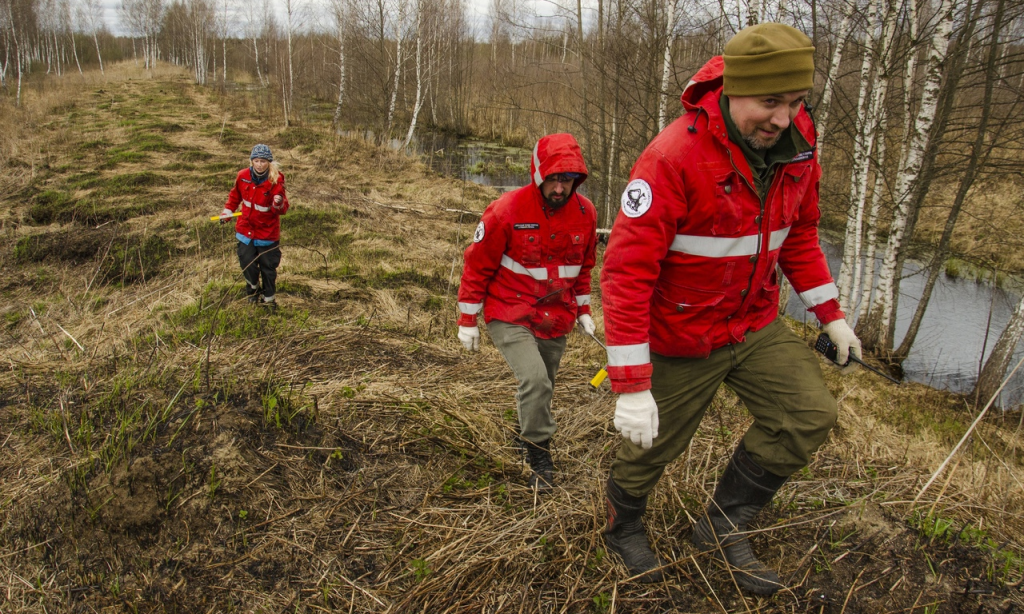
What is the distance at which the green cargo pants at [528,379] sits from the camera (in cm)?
284

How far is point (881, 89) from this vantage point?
671 cm

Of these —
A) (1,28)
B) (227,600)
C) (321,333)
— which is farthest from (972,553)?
Answer: (1,28)

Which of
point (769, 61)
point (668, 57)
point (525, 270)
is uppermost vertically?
point (668, 57)

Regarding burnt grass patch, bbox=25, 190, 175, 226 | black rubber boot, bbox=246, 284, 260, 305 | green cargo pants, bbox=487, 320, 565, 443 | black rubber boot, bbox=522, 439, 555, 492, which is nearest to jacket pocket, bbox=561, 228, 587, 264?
green cargo pants, bbox=487, 320, 565, 443

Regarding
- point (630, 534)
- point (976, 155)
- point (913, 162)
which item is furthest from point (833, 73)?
point (630, 534)

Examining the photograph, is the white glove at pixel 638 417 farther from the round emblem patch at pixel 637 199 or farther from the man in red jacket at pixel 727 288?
the round emblem patch at pixel 637 199

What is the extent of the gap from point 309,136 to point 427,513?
17.5m

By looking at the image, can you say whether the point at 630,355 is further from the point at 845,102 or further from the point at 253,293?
the point at 845,102

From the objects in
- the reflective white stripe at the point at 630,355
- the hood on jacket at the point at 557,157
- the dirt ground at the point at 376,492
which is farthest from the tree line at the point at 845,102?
the reflective white stripe at the point at 630,355

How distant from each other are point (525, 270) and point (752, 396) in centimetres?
130

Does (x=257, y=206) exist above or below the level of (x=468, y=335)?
above

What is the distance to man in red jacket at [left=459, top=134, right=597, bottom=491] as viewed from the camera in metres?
2.85

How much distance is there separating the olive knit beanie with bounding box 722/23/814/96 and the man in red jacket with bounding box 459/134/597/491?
1060mm

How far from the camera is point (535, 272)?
3.00m
